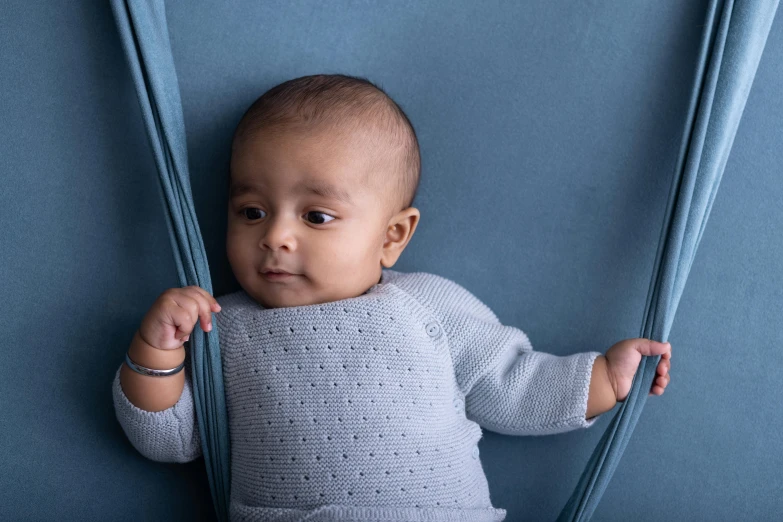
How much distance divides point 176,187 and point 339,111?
0.93ft

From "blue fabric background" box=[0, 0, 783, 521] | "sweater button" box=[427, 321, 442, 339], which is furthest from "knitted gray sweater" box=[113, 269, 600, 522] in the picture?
"blue fabric background" box=[0, 0, 783, 521]

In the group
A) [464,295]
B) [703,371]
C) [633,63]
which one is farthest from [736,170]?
[464,295]

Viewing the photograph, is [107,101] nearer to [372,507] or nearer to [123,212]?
[123,212]

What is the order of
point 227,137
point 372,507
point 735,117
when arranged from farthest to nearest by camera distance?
point 227,137 < point 735,117 < point 372,507

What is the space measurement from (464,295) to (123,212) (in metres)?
0.61

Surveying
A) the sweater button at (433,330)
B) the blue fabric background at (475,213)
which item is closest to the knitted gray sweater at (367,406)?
the sweater button at (433,330)

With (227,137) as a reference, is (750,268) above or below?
below

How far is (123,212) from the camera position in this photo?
1222 millimetres

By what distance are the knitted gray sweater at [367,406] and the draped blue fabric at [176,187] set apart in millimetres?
28

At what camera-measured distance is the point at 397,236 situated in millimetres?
1200

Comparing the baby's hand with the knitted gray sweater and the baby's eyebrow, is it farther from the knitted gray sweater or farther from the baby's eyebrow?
the baby's eyebrow

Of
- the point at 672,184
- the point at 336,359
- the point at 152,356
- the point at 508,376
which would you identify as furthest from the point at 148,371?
the point at 672,184

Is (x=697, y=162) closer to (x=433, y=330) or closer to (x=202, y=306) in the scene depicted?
(x=433, y=330)

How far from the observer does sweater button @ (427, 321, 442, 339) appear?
44.6 inches
